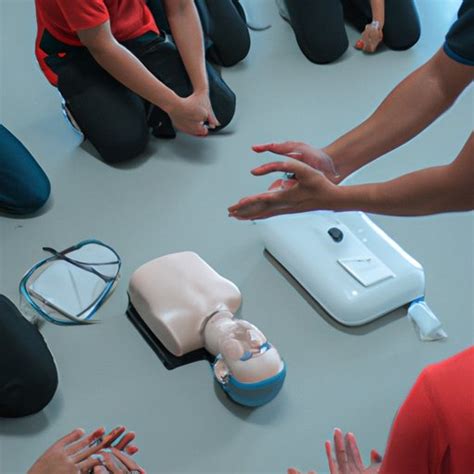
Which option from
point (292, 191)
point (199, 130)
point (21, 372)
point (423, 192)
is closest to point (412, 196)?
point (423, 192)

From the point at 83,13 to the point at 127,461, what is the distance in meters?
1.08

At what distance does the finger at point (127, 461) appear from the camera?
4.23 feet

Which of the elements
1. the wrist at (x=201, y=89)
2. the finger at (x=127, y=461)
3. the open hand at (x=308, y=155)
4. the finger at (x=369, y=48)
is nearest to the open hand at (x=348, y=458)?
the finger at (x=127, y=461)

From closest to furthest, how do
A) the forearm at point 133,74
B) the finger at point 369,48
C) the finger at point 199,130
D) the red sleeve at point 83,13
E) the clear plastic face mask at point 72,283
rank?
1. the clear plastic face mask at point 72,283
2. the red sleeve at point 83,13
3. the forearm at point 133,74
4. the finger at point 199,130
5. the finger at point 369,48

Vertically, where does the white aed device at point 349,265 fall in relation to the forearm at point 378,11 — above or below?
below

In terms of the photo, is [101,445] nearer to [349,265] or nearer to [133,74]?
[349,265]

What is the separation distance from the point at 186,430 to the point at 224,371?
132 millimetres

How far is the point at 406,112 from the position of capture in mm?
1457

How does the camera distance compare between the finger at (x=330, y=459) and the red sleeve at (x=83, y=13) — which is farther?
the red sleeve at (x=83, y=13)

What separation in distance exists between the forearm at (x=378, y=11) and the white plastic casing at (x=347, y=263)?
0.99 meters

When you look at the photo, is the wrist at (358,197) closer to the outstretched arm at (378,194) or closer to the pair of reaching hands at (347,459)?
the outstretched arm at (378,194)

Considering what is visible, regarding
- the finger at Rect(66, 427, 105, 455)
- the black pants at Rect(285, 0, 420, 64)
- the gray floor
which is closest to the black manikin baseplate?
the gray floor

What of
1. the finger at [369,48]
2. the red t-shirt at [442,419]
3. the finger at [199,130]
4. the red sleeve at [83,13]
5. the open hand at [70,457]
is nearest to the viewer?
the red t-shirt at [442,419]

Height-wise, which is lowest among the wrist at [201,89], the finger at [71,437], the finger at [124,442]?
the finger at [124,442]
